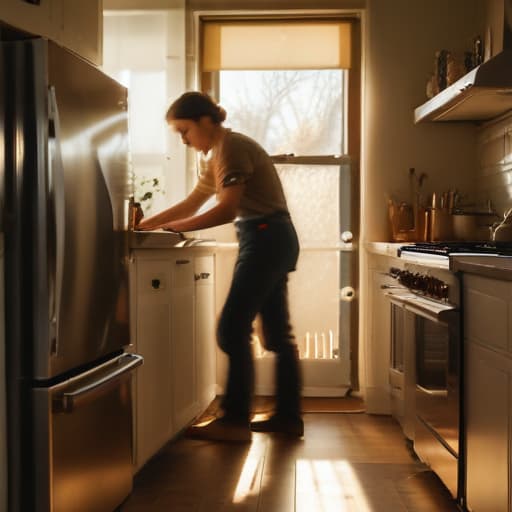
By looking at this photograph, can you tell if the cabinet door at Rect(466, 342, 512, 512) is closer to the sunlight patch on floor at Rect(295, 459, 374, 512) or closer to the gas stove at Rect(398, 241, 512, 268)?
the gas stove at Rect(398, 241, 512, 268)

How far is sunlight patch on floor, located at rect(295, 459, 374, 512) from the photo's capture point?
233 centimetres

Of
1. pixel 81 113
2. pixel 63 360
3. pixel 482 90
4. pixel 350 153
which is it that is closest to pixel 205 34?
pixel 350 153

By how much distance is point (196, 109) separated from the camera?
9.98 ft

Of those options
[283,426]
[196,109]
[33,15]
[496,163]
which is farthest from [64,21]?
[496,163]

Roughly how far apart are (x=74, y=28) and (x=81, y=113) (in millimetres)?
595

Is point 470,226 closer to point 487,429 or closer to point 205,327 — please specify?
point 205,327

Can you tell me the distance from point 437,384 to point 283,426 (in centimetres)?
103

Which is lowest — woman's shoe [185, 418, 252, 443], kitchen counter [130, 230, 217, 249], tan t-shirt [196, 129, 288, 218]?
woman's shoe [185, 418, 252, 443]

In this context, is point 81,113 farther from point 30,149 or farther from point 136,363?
point 136,363

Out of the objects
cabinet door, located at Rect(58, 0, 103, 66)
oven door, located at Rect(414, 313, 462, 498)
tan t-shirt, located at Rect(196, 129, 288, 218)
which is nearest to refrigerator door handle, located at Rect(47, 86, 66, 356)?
cabinet door, located at Rect(58, 0, 103, 66)

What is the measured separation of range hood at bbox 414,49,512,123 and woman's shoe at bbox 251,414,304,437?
1.51m

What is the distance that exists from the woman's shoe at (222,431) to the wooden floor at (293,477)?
0.03 meters

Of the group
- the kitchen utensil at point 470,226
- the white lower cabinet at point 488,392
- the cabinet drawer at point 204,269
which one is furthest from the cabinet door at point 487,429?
the cabinet drawer at point 204,269

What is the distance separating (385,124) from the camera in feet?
12.5
